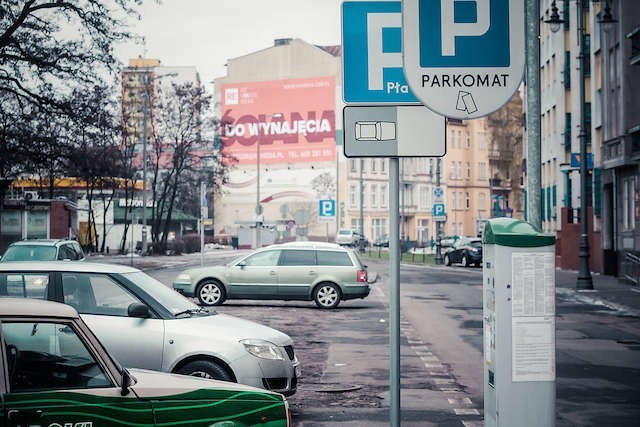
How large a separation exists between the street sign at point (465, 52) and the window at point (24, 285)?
5.38 m

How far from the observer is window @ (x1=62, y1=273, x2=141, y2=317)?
9828mm

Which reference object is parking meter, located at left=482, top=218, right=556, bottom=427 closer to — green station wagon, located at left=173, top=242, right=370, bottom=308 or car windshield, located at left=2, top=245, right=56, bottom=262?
green station wagon, located at left=173, top=242, right=370, bottom=308

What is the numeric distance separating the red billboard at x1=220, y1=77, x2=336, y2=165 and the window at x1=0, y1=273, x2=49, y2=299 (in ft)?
314

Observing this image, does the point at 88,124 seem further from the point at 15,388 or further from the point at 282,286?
the point at 15,388

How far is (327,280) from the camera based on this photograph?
2566cm

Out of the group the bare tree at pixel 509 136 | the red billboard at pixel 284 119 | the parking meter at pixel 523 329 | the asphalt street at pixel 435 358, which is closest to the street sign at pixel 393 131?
the parking meter at pixel 523 329

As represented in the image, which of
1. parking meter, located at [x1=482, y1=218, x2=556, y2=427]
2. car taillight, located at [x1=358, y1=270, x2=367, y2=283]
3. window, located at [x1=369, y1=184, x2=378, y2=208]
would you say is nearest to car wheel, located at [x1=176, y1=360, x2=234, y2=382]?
parking meter, located at [x1=482, y1=218, x2=556, y2=427]

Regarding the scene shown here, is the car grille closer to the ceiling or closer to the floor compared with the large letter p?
closer to the floor

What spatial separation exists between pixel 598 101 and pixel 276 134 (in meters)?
68.0

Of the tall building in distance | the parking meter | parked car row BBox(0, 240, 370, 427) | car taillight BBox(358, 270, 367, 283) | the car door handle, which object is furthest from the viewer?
the tall building in distance

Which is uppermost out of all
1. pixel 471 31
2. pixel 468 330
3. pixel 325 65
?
pixel 325 65

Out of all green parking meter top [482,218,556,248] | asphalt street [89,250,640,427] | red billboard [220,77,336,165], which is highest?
red billboard [220,77,336,165]

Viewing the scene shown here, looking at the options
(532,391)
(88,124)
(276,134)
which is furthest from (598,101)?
(276,134)

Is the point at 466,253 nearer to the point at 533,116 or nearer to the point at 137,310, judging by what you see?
the point at 533,116
